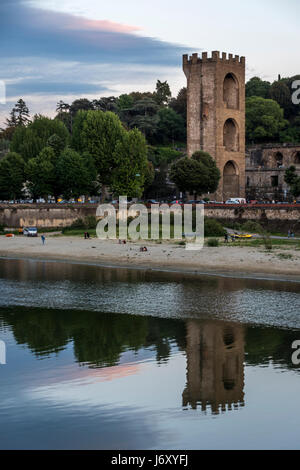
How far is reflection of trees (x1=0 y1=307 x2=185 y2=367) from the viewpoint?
23.5 metres

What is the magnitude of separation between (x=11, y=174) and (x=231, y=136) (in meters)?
33.4

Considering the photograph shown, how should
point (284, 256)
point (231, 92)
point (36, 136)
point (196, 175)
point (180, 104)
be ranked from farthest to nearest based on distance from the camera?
1. point (180, 104)
2. point (36, 136)
3. point (231, 92)
4. point (196, 175)
5. point (284, 256)

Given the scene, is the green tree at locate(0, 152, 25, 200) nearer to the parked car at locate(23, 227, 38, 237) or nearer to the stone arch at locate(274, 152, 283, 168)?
the parked car at locate(23, 227, 38, 237)

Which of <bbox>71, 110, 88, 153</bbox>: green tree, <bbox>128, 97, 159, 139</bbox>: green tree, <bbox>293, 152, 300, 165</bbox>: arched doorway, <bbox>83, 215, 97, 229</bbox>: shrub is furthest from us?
<bbox>128, 97, 159, 139</bbox>: green tree

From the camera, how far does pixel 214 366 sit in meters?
21.7

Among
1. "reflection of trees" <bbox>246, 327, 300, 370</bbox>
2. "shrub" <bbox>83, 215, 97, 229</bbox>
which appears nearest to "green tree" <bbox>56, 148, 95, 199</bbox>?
"shrub" <bbox>83, 215, 97, 229</bbox>

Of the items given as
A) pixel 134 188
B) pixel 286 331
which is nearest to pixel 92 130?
pixel 134 188

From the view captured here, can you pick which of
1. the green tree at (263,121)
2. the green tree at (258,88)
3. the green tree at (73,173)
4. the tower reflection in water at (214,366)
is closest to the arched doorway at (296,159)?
the green tree at (263,121)

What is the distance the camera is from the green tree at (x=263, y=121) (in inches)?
4331

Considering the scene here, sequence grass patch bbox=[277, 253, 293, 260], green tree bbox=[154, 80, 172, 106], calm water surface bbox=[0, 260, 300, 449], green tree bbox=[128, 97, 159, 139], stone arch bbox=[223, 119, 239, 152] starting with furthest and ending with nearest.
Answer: green tree bbox=[154, 80, 172, 106] < green tree bbox=[128, 97, 159, 139] < stone arch bbox=[223, 119, 239, 152] < grass patch bbox=[277, 253, 293, 260] < calm water surface bbox=[0, 260, 300, 449]

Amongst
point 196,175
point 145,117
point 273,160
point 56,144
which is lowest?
point 196,175

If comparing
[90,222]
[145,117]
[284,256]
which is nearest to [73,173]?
[90,222]

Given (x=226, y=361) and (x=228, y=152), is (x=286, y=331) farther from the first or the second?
(x=228, y=152)

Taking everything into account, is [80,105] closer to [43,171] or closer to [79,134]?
[79,134]
